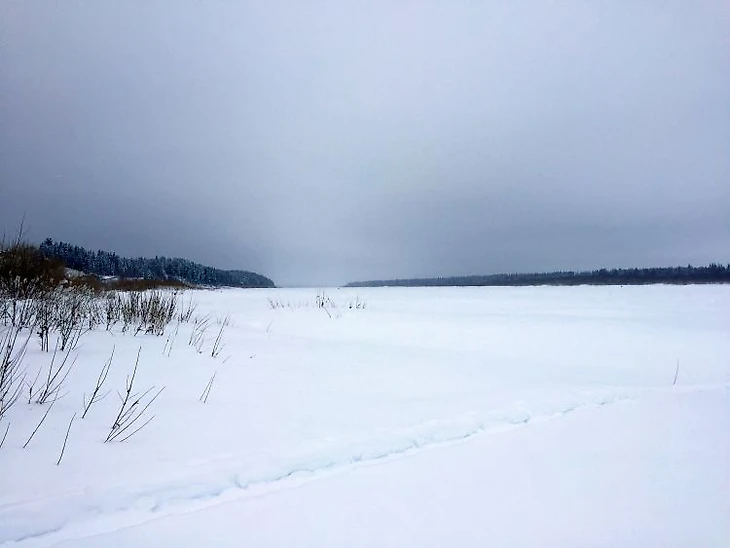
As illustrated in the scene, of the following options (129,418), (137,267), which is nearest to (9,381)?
(129,418)

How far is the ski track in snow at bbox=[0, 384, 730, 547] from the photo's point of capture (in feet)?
5.07

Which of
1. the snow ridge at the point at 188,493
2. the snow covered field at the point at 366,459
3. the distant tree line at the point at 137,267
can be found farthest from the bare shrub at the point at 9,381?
the distant tree line at the point at 137,267

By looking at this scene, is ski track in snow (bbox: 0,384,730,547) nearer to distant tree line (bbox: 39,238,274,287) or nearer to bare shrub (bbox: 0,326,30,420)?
bare shrub (bbox: 0,326,30,420)

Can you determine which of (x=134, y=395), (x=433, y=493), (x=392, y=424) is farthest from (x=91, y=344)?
(x=433, y=493)

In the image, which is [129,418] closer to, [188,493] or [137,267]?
[188,493]

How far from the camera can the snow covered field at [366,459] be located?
1.64m

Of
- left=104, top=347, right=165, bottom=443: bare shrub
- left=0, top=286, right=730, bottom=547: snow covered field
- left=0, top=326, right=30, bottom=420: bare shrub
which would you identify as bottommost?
left=0, top=286, right=730, bottom=547: snow covered field

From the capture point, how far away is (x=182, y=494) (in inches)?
72.2

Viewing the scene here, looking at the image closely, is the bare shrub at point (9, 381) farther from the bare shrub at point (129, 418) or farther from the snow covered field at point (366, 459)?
the bare shrub at point (129, 418)

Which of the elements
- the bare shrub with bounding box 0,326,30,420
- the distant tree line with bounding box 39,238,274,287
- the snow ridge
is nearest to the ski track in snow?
the snow ridge

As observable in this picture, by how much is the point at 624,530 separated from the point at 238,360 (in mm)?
3991

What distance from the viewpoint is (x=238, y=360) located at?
458 cm

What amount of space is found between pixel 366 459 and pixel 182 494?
1025mm

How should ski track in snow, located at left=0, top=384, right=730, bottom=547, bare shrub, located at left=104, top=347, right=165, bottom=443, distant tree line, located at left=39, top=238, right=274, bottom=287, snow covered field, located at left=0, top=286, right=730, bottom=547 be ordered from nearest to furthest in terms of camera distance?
ski track in snow, located at left=0, top=384, right=730, bottom=547, snow covered field, located at left=0, top=286, right=730, bottom=547, bare shrub, located at left=104, top=347, right=165, bottom=443, distant tree line, located at left=39, top=238, right=274, bottom=287
